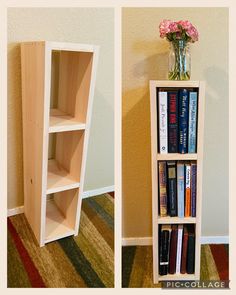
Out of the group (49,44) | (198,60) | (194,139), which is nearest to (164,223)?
(194,139)

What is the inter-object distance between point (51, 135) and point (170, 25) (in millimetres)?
795

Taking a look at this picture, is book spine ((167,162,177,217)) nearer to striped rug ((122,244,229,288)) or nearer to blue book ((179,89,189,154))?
blue book ((179,89,189,154))

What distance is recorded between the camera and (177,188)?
1114 millimetres

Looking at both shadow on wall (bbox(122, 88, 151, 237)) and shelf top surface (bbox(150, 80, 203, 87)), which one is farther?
shadow on wall (bbox(122, 88, 151, 237))

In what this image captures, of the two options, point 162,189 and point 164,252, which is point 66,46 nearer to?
point 162,189

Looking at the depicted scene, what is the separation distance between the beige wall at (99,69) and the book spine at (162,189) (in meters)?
0.51

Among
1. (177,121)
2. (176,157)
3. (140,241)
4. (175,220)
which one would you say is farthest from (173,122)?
(140,241)

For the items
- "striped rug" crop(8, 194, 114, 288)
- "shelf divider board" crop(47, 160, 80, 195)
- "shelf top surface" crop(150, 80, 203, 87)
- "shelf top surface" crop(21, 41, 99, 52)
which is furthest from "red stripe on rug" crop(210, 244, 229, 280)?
"shelf top surface" crop(21, 41, 99, 52)

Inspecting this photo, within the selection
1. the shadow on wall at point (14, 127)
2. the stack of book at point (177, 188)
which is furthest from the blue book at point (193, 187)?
the shadow on wall at point (14, 127)

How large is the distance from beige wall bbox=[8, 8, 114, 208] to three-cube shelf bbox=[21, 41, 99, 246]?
6cm

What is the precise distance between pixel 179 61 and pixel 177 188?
503 millimetres

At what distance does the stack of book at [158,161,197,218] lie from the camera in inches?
43.2

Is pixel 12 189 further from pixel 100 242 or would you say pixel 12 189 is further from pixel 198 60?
pixel 198 60

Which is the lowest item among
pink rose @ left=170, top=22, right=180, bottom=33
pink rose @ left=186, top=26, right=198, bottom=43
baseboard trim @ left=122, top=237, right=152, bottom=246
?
baseboard trim @ left=122, top=237, right=152, bottom=246
